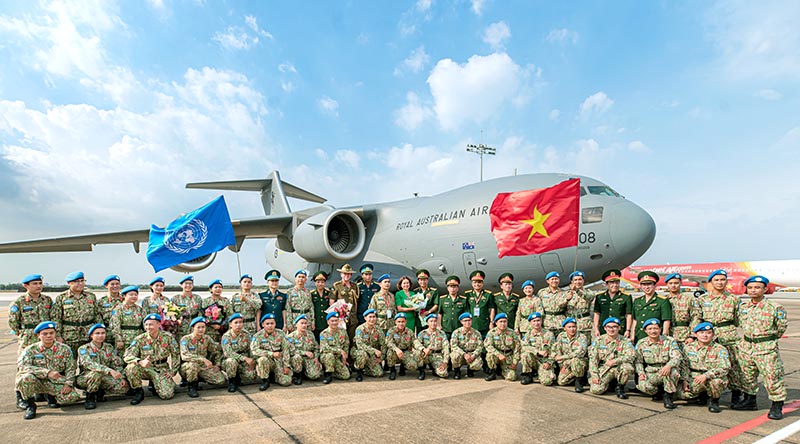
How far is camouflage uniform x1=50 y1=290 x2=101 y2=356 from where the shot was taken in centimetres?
553

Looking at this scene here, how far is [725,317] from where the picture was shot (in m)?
5.16

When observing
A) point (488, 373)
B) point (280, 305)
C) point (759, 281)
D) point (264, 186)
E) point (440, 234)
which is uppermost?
point (264, 186)

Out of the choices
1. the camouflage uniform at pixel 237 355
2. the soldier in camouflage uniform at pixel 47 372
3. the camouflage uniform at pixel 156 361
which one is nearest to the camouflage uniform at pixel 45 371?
the soldier in camouflage uniform at pixel 47 372

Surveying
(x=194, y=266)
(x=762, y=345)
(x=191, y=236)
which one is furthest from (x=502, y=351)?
(x=194, y=266)

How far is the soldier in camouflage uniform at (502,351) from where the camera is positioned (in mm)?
6207

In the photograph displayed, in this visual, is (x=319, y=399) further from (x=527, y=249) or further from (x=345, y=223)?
(x=345, y=223)

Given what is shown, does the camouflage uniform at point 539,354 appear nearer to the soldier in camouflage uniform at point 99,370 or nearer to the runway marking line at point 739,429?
the runway marking line at point 739,429

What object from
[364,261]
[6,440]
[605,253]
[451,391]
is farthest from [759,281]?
[364,261]

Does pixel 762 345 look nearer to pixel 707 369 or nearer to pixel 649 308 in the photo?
pixel 707 369

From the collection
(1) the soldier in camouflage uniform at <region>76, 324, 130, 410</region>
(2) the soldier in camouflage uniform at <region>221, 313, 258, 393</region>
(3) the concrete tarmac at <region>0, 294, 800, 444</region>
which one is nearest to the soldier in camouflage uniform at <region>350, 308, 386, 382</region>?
(3) the concrete tarmac at <region>0, 294, 800, 444</region>

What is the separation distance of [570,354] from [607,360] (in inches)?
19.1

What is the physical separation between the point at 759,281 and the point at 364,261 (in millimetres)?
8772

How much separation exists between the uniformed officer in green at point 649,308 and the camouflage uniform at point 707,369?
0.64 metres

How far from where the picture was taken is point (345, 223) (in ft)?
39.0
